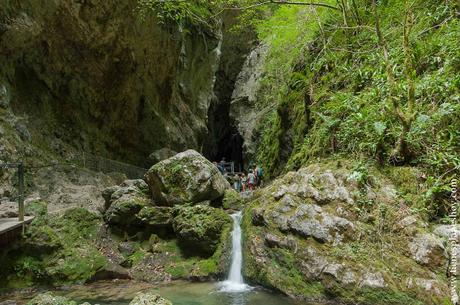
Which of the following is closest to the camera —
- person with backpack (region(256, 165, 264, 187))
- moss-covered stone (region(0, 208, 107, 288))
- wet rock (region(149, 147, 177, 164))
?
moss-covered stone (region(0, 208, 107, 288))

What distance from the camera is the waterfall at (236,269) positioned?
23.4 feet

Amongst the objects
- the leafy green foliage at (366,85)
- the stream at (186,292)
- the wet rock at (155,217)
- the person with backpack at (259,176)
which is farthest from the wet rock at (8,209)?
the person with backpack at (259,176)

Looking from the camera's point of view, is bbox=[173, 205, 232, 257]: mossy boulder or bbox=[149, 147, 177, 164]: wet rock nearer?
bbox=[173, 205, 232, 257]: mossy boulder

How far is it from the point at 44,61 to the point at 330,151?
1014cm

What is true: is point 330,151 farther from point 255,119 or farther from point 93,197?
point 255,119

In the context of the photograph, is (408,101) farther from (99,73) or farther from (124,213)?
(99,73)

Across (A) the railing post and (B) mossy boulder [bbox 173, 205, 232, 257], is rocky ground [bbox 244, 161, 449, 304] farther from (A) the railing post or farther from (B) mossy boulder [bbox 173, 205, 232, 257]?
(A) the railing post

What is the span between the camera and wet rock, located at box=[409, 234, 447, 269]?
5.28 meters

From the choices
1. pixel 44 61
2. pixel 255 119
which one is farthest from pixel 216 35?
pixel 44 61

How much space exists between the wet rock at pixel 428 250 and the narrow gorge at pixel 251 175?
18 mm

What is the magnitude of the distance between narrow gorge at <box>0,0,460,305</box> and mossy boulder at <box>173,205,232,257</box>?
0.11 feet

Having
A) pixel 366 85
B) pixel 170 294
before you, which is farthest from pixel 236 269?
pixel 366 85

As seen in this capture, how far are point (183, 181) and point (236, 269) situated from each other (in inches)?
117

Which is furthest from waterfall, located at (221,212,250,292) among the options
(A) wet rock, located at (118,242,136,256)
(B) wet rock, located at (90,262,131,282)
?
(A) wet rock, located at (118,242,136,256)
